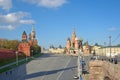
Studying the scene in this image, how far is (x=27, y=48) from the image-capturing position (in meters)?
108

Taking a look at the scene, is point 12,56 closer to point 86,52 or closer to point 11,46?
point 11,46

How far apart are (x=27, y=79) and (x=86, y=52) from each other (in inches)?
3524

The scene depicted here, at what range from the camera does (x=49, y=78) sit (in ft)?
167

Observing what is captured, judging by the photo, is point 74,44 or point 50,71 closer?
point 50,71

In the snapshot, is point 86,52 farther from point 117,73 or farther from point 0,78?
point 117,73

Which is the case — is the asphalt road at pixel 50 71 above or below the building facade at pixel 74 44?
below

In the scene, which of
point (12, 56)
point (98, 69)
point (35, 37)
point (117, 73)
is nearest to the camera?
point (117, 73)

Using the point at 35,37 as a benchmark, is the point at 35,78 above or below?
below

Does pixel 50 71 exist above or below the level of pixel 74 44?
below

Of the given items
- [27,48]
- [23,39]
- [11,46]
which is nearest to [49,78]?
[27,48]

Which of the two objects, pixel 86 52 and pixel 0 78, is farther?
pixel 86 52

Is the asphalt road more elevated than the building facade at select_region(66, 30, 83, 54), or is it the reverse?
the building facade at select_region(66, 30, 83, 54)

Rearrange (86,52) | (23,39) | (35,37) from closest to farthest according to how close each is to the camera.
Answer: (23,39)
(86,52)
(35,37)

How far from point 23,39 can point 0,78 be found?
265ft
